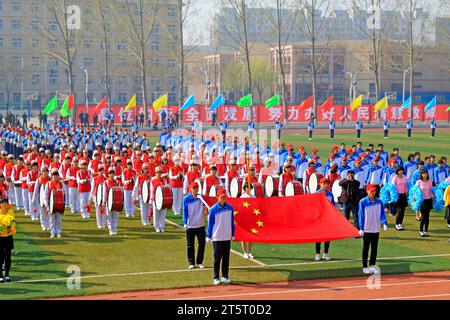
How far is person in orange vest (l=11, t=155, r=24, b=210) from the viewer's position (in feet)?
78.4

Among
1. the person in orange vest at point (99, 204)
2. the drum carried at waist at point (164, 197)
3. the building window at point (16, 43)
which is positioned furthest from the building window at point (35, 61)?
the drum carried at waist at point (164, 197)

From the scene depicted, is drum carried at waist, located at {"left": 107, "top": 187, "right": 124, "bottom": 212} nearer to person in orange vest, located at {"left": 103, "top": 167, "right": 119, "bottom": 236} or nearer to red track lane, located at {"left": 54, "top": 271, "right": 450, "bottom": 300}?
person in orange vest, located at {"left": 103, "top": 167, "right": 119, "bottom": 236}

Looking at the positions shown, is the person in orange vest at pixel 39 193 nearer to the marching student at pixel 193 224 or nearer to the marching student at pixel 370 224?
the marching student at pixel 193 224

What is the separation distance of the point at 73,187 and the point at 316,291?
37.5 feet

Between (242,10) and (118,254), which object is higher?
(242,10)

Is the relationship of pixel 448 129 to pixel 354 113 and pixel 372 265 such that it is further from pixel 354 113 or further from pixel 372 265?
pixel 372 265

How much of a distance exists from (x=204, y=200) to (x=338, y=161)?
1056cm

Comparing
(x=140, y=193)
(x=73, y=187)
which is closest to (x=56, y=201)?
(x=140, y=193)

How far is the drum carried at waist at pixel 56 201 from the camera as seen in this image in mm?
19203

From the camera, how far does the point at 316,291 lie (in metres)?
13.9

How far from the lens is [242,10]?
223 feet

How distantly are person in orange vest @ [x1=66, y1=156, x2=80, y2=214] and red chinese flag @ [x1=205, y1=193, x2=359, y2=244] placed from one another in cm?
767

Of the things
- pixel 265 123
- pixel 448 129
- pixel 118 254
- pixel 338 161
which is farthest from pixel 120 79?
pixel 118 254

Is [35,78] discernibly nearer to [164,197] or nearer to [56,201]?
[56,201]
